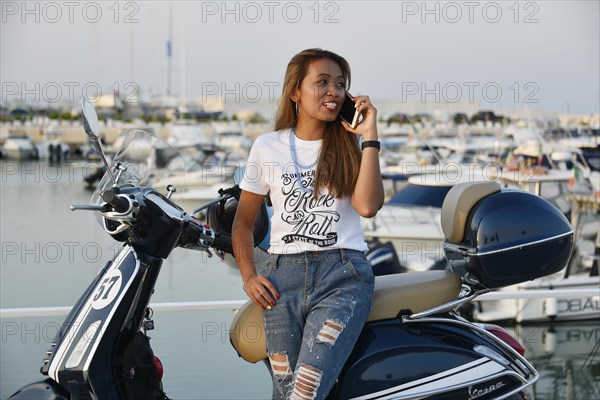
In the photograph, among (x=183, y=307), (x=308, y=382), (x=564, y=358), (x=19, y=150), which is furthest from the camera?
(x=19, y=150)

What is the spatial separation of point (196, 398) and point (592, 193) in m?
10.6

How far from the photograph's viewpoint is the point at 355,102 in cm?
209

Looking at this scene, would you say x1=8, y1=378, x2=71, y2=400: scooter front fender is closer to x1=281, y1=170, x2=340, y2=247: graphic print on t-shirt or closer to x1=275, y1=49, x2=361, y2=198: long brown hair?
x1=281, y1=170, x2=340, y2=247: graphic print on t-shirt

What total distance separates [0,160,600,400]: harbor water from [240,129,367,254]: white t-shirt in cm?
120

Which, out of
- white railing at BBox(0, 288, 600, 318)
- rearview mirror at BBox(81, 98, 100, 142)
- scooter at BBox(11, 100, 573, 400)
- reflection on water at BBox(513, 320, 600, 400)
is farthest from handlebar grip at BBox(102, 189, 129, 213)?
reflection on water at BBox(513, 320, 600, 400)

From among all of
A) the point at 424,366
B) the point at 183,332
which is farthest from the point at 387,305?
the point at 183,332

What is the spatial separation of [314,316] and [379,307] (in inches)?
7.9

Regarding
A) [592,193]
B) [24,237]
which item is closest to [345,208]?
[592,193]

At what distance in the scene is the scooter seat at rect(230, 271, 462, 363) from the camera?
213 cm

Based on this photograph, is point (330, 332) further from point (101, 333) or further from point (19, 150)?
point (19, 150)

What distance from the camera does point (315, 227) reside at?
2072mm

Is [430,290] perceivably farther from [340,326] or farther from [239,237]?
[239,237]

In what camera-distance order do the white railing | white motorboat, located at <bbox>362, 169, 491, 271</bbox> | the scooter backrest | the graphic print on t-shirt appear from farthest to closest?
1. white motorboat, located at <bbox>362, 169, 491, 271</bbox>
2. the white railing
3. the scooter backrest
4. the graphic print on t-shirt

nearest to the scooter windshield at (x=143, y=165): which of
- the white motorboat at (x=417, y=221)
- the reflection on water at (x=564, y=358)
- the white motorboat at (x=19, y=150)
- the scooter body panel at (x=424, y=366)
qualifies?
the scooter body panel at (x=424, y=366)
